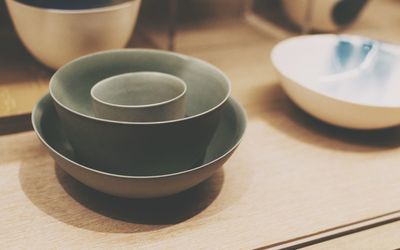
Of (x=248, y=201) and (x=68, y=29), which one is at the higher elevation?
(x=68, y=29)

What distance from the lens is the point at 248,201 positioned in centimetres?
64

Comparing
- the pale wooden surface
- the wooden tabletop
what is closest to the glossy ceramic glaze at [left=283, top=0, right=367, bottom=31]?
the wooden tabletop

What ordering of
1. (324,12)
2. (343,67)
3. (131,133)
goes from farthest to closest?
(324,12) < (343,67) < (131,133)

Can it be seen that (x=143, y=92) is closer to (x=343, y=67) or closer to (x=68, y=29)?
(x=68, y=29)

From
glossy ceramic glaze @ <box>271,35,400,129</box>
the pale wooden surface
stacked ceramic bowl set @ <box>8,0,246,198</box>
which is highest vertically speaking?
stacked ceramic bowl set @ <box>8,0,246,198</box>

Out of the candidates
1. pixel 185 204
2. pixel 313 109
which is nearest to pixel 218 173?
pixel 185 204

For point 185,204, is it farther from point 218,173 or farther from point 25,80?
point 25,80

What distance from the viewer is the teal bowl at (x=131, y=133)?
1.77 feet

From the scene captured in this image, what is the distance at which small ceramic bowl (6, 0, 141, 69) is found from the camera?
76 centimetres

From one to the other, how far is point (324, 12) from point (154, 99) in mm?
624

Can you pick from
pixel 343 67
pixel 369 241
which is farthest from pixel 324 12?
pixel 369 241

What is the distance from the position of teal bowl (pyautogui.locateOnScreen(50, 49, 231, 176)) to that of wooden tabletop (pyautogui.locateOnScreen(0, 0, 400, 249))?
6 centimetres

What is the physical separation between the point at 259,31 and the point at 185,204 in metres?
0.70

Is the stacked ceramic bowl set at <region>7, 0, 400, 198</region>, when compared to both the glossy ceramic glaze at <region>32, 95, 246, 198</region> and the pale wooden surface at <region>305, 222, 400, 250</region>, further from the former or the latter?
the pale wooden surface at <region>305, 222, 400, 250</region>
